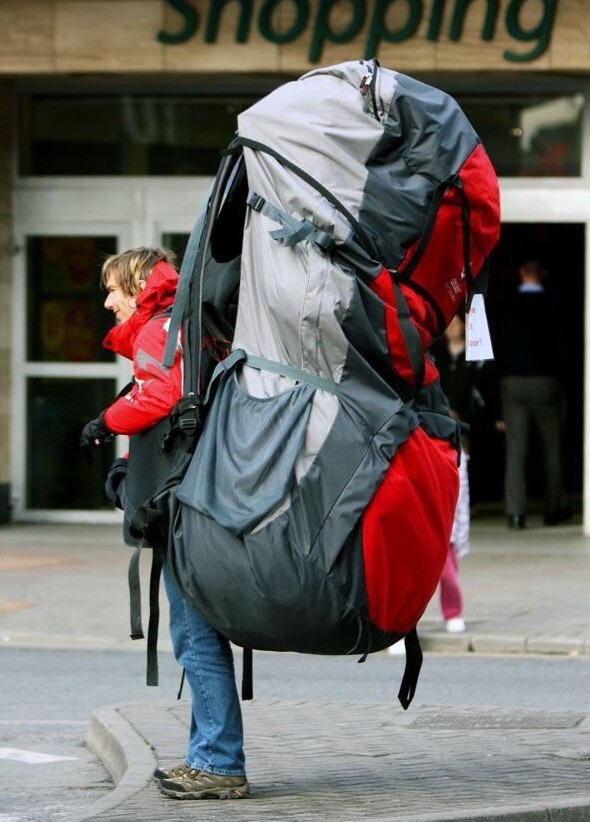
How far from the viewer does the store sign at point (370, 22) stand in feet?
48.0

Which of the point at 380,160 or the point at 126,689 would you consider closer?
the point at 380,160

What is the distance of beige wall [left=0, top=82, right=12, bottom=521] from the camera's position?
1642cm

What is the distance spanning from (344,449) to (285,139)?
0.89 meters

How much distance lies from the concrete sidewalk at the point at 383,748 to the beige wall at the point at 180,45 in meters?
5.09

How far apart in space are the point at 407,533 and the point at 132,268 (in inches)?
62.7

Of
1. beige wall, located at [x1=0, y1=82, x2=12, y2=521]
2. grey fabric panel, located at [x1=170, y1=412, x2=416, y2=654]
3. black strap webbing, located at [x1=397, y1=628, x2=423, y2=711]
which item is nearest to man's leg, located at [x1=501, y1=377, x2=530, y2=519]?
beige wall, located at [x1=0, y1=82, x2=12, y2=521]

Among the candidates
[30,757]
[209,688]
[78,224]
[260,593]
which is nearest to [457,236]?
[260,593]

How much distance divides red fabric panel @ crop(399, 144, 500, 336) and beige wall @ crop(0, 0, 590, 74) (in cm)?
969

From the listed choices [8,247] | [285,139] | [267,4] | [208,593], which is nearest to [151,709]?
[208,593]

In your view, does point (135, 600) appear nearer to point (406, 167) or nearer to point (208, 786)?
point (208, 786)

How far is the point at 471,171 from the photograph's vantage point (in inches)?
204

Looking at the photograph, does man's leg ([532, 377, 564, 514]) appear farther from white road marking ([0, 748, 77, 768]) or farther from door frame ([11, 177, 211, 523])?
white road marking ([0, 748, 77, 768])

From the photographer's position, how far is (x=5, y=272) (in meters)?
16.5

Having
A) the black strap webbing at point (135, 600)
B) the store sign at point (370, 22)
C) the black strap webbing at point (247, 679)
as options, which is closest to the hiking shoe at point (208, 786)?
the black strap webbing at point (247, 679)
